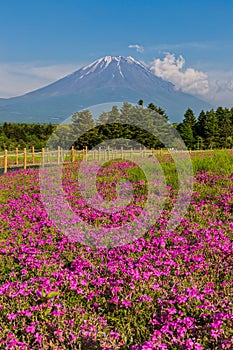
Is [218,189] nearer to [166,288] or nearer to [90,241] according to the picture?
[90,241]

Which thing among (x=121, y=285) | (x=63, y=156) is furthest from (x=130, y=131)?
(x=121, y=285)

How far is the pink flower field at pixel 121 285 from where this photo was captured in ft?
13.5

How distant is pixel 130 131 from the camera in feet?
179

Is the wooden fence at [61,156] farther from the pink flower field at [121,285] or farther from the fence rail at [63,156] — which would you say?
the pink flower field at [121,285]

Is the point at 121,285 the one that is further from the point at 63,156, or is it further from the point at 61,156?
the point at 61,156

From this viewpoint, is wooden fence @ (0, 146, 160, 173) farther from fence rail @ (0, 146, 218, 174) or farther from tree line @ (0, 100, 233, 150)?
tree line @ (0, 100, 233, 150)

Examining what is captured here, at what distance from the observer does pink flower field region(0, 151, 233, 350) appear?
410 cm

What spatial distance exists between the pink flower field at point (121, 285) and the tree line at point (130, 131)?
45.4 meters

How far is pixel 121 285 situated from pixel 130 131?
4989cm

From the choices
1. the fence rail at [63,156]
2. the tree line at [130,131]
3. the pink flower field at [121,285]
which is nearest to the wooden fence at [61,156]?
the fence rail at [63,156]

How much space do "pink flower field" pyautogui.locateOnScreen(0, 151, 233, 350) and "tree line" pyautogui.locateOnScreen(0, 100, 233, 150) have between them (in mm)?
45413

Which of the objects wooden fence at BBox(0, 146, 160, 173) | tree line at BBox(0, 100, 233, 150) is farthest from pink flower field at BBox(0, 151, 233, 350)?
tree line at BBox(0, 100, 233, 150)

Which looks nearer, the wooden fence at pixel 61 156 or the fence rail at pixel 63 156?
the fence rail at pixel 63 156

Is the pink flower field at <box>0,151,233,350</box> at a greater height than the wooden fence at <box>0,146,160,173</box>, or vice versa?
the wooden fence at <box>0,146,160,173</box>
